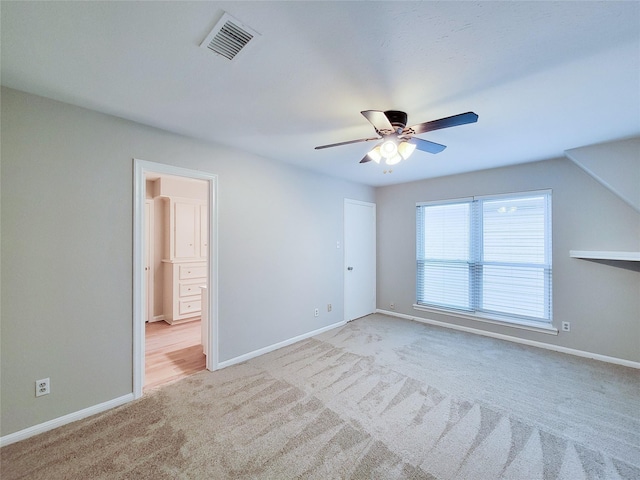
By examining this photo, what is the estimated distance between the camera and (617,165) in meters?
2.87

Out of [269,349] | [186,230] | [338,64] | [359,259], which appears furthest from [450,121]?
[186,230]

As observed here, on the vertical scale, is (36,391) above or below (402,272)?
below

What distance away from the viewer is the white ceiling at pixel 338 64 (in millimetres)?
1283

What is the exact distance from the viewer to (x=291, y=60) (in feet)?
5.27

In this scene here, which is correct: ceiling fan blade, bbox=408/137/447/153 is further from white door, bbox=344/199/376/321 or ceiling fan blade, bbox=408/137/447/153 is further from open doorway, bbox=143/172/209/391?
open doorway, bbox=143/172/209/391

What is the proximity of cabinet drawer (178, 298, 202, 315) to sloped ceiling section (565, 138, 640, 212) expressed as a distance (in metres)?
6.09

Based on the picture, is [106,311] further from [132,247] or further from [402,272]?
[402,272]

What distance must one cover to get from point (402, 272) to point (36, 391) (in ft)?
15.5

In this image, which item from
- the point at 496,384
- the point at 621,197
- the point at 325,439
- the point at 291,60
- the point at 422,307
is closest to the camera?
the point at 291,60

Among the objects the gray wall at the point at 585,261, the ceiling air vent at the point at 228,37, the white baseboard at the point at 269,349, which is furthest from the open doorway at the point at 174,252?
the gray wall at the point at 585,261

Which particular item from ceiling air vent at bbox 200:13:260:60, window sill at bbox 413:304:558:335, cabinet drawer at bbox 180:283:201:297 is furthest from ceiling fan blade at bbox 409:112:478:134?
cabinet drawer at bbox 180:283:201:297

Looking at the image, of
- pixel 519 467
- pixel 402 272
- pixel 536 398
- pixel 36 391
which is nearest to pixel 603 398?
pixel 536 398

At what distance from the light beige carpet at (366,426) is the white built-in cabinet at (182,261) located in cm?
242

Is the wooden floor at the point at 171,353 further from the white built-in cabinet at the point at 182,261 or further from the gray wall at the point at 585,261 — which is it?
the gray wall at the point at 585,261
